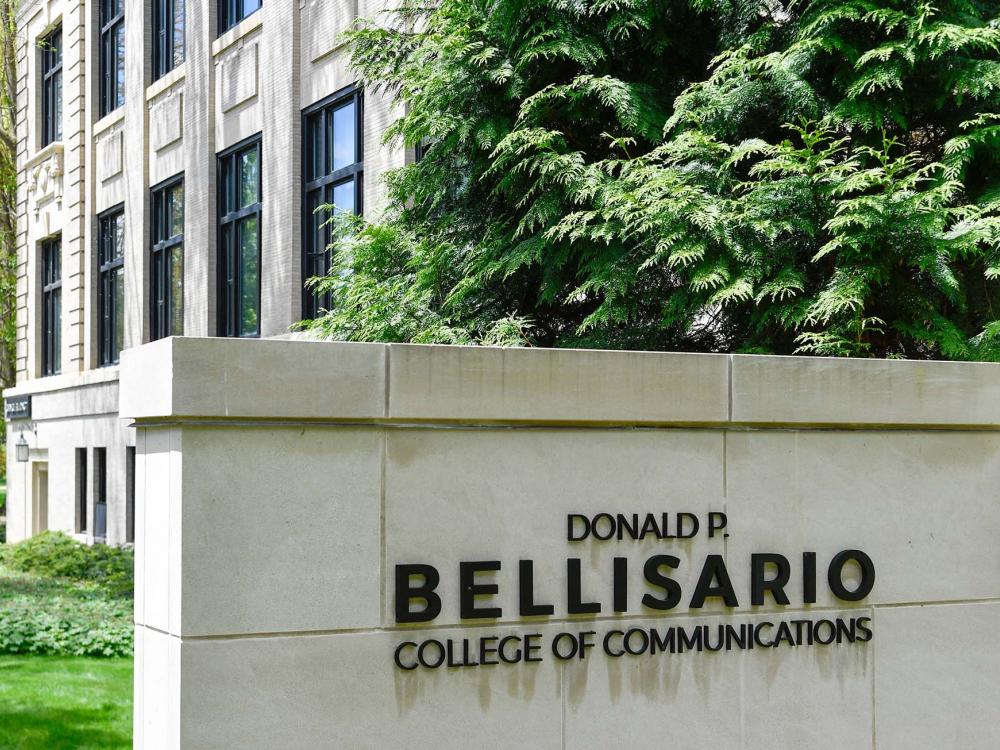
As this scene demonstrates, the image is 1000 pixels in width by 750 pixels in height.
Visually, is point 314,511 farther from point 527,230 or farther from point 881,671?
point 527,230

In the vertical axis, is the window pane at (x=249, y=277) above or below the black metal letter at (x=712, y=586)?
above

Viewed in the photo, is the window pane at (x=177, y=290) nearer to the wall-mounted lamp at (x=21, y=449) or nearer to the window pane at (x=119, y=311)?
the window pane at (x=119, y=311)

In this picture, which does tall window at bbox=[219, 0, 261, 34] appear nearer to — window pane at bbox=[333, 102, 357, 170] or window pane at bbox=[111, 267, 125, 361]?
window pane at bbox=[333, 102, 357, 170]

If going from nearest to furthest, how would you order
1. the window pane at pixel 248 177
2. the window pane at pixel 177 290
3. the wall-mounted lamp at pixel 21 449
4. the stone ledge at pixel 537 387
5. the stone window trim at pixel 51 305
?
the stone ledge at pixel 537 387, the window pane at pixel 248 177, the window pane at pixel 177 290, the stone window trim at pixel 51 305, the wall-mounted lamp at pixel 21 449

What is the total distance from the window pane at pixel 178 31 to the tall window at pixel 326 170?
6.20 metres

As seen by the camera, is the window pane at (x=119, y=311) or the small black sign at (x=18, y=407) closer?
the window pane at (x=119, y=311)

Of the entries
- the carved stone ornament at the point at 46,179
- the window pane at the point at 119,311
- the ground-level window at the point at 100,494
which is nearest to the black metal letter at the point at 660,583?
the window pane at the point at 119,311

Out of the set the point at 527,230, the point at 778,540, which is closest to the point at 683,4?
the point at 527,230

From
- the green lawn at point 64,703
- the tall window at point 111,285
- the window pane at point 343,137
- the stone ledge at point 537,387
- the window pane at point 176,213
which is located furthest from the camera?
the tall window at point 111,285

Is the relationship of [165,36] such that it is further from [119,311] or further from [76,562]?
[76,562]

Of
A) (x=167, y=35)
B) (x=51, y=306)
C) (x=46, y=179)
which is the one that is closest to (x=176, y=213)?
(x=167, y=35)

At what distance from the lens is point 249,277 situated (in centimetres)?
2023

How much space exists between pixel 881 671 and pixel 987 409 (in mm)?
1587

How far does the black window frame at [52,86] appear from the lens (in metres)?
30.4
